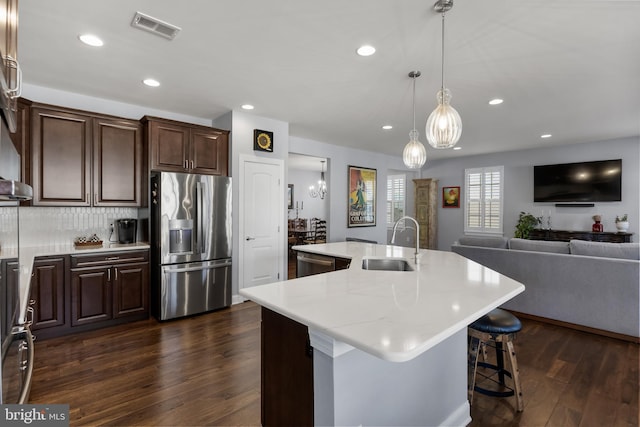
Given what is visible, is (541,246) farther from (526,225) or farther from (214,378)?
(214,378)

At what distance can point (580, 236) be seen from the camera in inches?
231

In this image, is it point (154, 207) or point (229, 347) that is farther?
point (154, 207)

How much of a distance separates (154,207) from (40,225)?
1155mm

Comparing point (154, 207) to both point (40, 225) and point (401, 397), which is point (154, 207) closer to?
point (40, 225)

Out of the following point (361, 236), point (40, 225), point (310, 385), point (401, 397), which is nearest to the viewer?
point (310, 385)

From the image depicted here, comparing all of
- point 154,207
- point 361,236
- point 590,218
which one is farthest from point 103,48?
point 590,218

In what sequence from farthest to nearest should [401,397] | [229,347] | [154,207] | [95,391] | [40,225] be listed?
[154,207]
[40,225]
[229,347]
[95,391]
[401,397]

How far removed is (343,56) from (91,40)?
1968 millimetres

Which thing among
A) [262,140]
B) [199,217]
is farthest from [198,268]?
[262,140]

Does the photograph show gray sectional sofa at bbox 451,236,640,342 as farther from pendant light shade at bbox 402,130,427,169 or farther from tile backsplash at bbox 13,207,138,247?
tile backsplash at bbox 13,207,138,247

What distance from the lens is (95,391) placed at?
2242 millimetres

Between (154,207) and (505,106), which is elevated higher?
(505,106)

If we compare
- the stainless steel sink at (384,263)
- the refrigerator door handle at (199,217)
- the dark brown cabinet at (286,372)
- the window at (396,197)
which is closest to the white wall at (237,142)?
the refrigerator door handle at (199,217)

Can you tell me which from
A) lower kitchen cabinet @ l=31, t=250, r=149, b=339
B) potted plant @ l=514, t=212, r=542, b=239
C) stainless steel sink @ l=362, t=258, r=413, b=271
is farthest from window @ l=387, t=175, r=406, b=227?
lower kitchen cabinet @ l=31, t=250, r=149, b=339
